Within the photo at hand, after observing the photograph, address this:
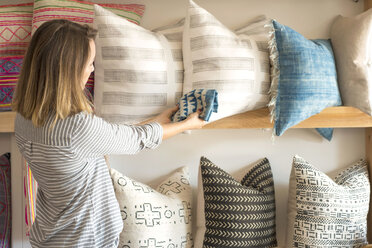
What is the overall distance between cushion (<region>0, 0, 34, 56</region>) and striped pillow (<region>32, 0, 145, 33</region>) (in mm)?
74

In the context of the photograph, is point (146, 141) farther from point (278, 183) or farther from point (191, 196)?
point (278, 183)

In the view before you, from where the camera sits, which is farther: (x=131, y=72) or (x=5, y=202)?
(x=5, y=202)

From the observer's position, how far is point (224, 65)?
151 centimetres

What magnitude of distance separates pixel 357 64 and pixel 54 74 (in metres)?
1.03

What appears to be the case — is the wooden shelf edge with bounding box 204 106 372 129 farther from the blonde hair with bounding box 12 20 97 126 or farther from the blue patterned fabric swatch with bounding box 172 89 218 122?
the blonde hair with bounding box 12 20 97 126

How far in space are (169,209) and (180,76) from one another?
510mm

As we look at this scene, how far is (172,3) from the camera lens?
182 centimetres

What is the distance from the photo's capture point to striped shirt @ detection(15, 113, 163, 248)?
1197mm

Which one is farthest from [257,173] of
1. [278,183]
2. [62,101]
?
[62,101]

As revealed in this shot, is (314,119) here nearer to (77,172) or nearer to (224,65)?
(224,65)

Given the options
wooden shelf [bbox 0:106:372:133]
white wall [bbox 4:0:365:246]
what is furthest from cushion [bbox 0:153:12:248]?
white wall [bbox 4:0:365:246]

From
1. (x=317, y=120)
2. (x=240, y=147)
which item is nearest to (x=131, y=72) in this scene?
(x=240, y=147)

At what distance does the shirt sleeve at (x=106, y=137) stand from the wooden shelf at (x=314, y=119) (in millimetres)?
383

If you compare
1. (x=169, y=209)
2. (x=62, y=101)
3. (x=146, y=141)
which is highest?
(x=62, y=101)
